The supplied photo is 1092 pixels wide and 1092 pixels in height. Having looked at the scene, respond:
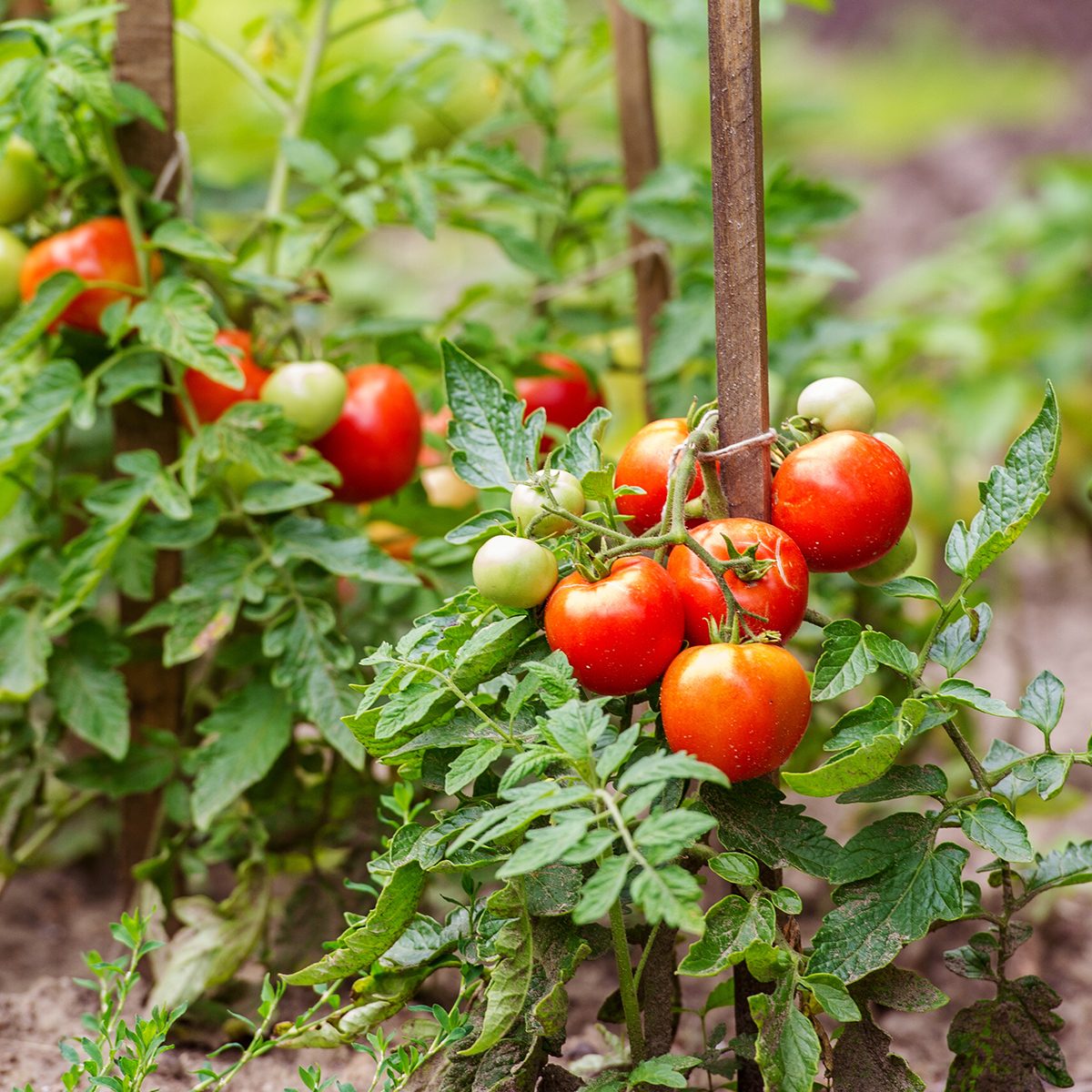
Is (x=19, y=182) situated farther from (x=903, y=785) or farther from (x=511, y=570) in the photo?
(x=903, y=785)

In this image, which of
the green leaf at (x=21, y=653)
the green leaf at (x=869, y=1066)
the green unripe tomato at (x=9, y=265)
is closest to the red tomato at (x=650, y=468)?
the green leaf at (x=869, y=1066)

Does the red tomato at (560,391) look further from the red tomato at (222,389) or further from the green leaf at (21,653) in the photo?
the green leaf at (21,653)

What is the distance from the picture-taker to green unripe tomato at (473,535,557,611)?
2.19ft

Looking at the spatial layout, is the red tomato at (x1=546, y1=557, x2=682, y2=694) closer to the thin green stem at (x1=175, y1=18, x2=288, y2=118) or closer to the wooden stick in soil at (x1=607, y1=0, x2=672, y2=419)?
the wooden stick in soil at (x1=607, y1=0, x2=672, y2=419)

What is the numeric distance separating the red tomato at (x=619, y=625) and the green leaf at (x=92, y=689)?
536mm

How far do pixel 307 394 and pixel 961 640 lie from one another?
600mm

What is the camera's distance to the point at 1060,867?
0.76m

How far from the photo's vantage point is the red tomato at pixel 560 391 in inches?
49.3

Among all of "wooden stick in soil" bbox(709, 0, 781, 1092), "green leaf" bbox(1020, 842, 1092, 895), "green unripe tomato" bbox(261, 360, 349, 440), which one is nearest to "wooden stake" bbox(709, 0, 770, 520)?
"wooden stick in soil" bbox(709, 0, 781, 1092)

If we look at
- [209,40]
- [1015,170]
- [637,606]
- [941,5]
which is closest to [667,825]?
[637,606]

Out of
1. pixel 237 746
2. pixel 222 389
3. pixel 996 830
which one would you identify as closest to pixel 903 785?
pixel 996 830

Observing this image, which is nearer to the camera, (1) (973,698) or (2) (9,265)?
(1) (973,698)

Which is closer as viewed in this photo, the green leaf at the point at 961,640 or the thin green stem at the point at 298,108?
the green leaf at the point at 961,640

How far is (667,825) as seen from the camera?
57 cm
